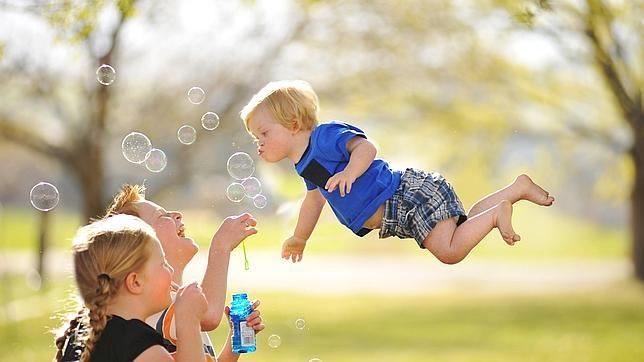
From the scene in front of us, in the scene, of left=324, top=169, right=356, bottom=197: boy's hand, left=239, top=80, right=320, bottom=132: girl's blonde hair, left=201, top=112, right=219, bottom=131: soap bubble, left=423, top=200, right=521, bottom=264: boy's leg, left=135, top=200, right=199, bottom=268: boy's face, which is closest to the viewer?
left=135, top=200, right=199, bottom=268: boy's face

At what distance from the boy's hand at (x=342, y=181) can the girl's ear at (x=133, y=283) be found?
32.9 inches

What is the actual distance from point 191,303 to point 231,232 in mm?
377

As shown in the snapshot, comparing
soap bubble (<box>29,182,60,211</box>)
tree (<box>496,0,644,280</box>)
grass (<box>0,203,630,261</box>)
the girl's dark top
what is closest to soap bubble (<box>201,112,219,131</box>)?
soap bubble (<box>29,182,60,211</box>)

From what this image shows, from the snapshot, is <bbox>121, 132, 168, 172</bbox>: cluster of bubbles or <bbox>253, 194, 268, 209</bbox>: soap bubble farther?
<bbox>121, 132, 168, 172</bbox>: cluster of bubbles

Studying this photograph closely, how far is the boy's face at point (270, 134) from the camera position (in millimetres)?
3848

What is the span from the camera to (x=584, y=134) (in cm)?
1509

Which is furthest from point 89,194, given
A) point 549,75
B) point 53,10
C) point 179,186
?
point 53,10

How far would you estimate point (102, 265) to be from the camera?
9.86ft

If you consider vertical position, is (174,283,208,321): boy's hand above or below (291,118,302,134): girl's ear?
below

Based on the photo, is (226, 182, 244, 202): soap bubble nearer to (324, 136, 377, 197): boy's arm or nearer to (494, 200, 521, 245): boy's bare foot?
(324, 136, 377, 197): boy's arm

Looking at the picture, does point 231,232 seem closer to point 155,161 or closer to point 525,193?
point 525,193

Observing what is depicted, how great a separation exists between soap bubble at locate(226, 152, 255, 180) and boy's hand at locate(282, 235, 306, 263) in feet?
2.03

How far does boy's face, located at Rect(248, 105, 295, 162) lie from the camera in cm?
385

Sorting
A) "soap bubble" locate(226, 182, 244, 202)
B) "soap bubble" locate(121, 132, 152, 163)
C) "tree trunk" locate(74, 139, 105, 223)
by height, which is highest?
"tree trunk" locate(74, 139, 105, 223)
